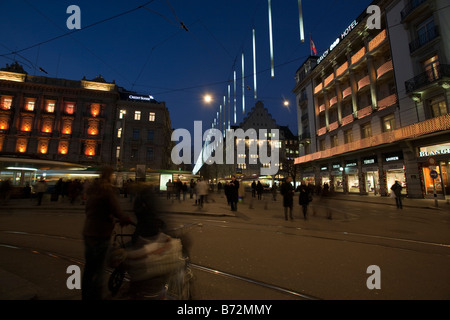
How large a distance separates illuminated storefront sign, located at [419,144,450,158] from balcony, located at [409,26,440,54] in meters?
8.83

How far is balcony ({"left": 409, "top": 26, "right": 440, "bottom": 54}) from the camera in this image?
18.2 metres

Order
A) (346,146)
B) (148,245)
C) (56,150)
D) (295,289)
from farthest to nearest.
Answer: (56,150) < (346,146) < (295,289) < (148,245)

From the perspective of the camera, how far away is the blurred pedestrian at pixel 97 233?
267cm

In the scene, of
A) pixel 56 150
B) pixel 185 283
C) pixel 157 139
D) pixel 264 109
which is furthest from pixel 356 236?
pixel 264 109

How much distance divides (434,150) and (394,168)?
414cm

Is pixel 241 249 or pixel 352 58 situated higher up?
pixel 352 58

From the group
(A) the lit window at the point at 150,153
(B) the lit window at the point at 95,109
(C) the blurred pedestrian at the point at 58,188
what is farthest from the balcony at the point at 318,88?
(B) the lit window at the point at 95,109

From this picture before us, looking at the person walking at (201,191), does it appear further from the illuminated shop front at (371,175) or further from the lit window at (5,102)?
the lit window at (5,102)

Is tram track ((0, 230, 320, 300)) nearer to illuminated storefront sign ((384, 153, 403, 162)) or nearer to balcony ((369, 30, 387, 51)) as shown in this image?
illuminated storefront sign ((384, 153, 403, 162))

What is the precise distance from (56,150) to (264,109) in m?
63.3

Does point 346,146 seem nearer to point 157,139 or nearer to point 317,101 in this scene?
point 317,101

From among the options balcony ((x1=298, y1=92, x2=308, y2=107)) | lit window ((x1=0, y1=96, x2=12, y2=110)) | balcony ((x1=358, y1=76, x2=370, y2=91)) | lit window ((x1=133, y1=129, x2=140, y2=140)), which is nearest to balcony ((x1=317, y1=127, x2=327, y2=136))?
balcony ((x1=298, y1=92, x2=308, y2=107))

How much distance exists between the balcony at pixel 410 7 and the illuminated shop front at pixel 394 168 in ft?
41.6
